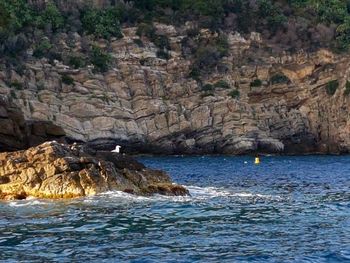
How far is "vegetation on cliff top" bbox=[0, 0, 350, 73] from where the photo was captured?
82.2 m

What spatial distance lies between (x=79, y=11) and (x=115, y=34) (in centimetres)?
656

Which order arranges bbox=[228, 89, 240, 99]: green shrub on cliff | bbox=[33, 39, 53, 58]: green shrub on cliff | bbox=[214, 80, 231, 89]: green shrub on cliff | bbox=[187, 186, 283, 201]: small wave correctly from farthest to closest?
bbox=[214, 80, 231, 89]: green shrub on cliff, bbox=[228, 89, 240, 99]: green shrub on cliff, bbox=[33, 39, 53, 58]: green shrub on cliff, bbox=[187, 186, 283, 201]: small wave

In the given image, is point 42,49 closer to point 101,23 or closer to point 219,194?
point 101,23

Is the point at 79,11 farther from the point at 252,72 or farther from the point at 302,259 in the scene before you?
the point at 302,259

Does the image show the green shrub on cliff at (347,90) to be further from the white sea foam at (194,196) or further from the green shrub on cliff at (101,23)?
the white sea foam at (194,196)

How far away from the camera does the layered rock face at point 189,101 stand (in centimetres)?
7475

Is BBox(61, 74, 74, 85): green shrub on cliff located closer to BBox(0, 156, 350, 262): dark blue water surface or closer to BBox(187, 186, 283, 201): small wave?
BBox(187, 186, 283, 201): small wave

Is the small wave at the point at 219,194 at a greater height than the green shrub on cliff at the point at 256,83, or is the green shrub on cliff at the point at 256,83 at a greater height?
the green shrub on cliff at the point at 256,83

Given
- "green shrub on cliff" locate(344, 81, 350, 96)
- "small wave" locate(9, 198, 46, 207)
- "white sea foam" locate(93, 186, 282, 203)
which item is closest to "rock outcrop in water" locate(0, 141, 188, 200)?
"white sea foam" locate(93, 186, 282, 203)

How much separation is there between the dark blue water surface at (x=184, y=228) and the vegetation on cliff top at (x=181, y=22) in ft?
178

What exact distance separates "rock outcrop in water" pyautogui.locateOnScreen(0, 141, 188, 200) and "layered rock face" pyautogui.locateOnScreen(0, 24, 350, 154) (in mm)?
39976

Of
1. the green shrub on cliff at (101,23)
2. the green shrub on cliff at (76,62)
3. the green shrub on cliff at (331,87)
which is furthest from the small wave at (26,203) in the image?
the green shrub on cliff at (331,87)

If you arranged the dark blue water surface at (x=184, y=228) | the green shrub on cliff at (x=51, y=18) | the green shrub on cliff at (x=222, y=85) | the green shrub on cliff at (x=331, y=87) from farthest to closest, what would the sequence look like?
1. the green shrub on cliff at (x=331, y=87)
2. the green shrub on cliff at (x=222, y=85)
3. the green shrub on cliff at (x=51, y=18)
4. the dark blue water surface at (x=184, y=228)

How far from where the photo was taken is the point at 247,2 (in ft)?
326
